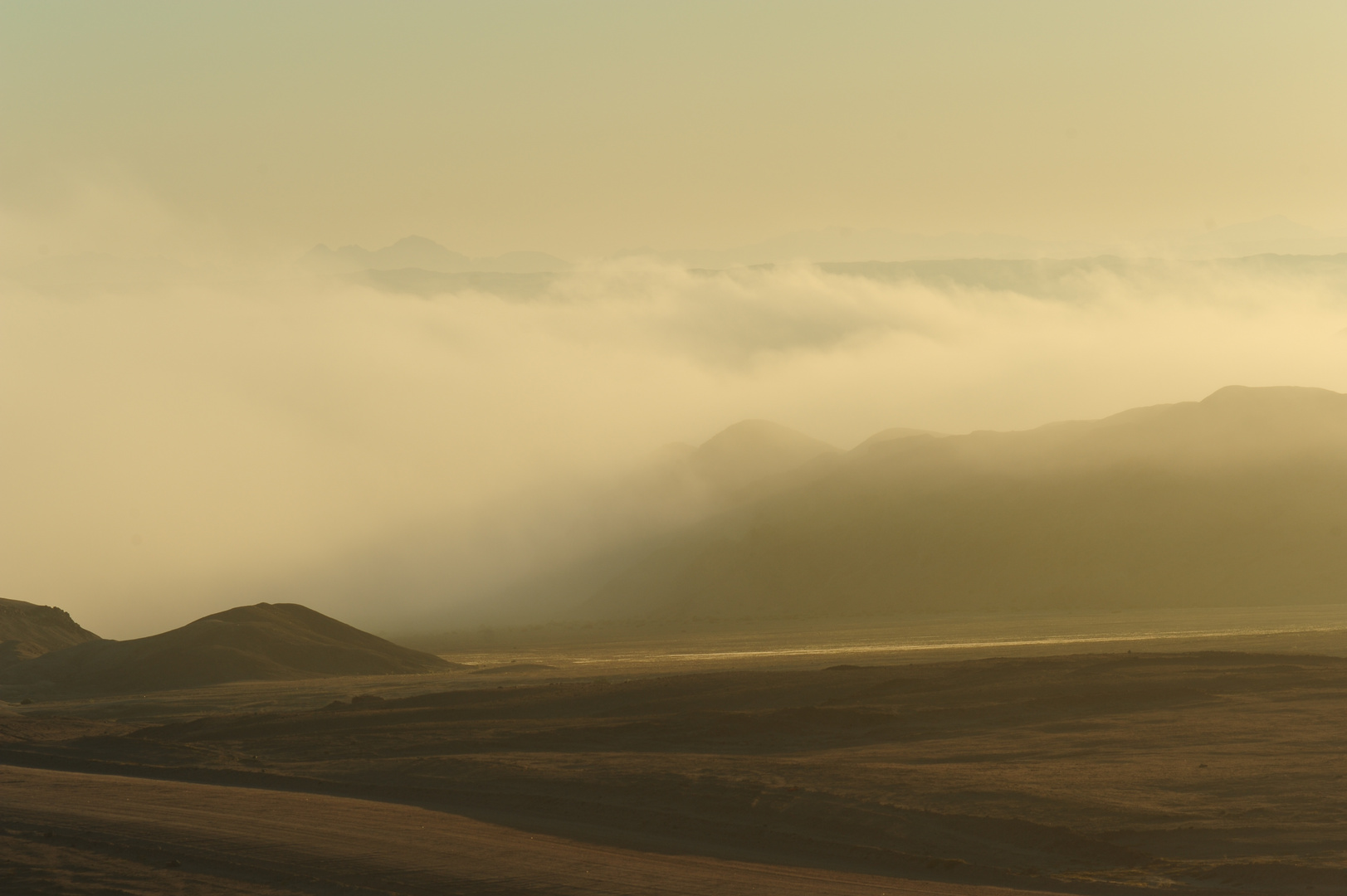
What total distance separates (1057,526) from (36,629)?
355 ft

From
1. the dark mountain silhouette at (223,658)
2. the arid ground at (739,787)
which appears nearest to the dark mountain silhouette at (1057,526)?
the dark mountain silhouette at (223,658)

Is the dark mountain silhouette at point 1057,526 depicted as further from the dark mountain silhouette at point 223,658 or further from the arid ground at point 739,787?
the arid ground at point 739,787

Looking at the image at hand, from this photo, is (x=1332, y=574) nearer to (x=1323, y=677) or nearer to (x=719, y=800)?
(x=1323, y=677)

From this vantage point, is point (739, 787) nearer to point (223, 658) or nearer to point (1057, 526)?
point (223, 658)

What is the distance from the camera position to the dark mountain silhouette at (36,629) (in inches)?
3682

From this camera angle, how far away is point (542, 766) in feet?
98.2

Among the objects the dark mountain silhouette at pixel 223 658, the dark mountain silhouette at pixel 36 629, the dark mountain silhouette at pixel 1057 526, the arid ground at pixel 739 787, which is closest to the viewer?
the arid ground at pixel 739 787

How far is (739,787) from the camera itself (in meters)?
25.6

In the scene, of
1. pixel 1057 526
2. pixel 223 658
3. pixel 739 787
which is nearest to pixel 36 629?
pixel 223 658

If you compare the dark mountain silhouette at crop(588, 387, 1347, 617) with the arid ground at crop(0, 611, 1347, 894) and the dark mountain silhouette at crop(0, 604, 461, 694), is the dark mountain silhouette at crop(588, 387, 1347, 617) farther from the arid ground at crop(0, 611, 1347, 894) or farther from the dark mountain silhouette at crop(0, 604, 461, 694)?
the arid ground at crop(0, 611, 1347, 894)

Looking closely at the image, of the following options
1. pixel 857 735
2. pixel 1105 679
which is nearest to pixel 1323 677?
pixel 1105 679

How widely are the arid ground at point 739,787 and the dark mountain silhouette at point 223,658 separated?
86.9 ft

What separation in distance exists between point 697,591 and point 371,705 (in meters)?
119

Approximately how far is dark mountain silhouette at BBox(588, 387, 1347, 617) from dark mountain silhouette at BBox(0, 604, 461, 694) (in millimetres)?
71256
